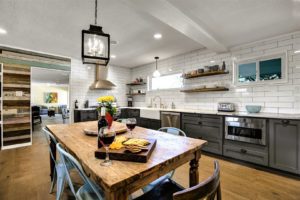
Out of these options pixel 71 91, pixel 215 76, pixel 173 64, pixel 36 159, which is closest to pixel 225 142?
pixel 215 76

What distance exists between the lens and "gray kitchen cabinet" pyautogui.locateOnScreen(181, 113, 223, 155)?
305 centimetres

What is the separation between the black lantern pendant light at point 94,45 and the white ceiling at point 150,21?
523mm

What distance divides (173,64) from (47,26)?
10.5ft

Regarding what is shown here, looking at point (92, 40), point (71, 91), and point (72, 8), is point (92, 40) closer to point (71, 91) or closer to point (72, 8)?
point (72, 8)

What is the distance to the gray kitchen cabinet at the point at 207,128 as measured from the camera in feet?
10.0

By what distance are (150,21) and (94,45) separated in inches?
47.8

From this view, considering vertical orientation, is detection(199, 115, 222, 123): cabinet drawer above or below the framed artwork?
below

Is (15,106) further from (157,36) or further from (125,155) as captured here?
(125,155)

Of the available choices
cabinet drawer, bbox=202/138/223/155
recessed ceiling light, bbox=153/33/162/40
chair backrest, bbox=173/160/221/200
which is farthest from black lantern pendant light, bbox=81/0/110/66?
cabinet drawer, bbox=202/138/223/155

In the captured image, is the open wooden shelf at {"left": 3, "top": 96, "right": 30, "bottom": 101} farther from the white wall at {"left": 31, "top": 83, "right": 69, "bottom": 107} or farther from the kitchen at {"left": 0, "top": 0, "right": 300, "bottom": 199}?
the white wall at {"left": 31, "top": 83, "right": 69, "bottom": 107}

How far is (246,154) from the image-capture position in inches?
108

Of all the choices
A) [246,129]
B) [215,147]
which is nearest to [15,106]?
[215,147]

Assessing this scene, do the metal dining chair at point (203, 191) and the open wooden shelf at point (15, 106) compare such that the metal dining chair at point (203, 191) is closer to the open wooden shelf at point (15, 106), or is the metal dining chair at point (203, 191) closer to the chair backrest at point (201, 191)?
the chair backrest at point (201, 191)

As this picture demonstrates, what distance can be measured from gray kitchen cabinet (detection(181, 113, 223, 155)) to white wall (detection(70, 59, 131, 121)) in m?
3.09
